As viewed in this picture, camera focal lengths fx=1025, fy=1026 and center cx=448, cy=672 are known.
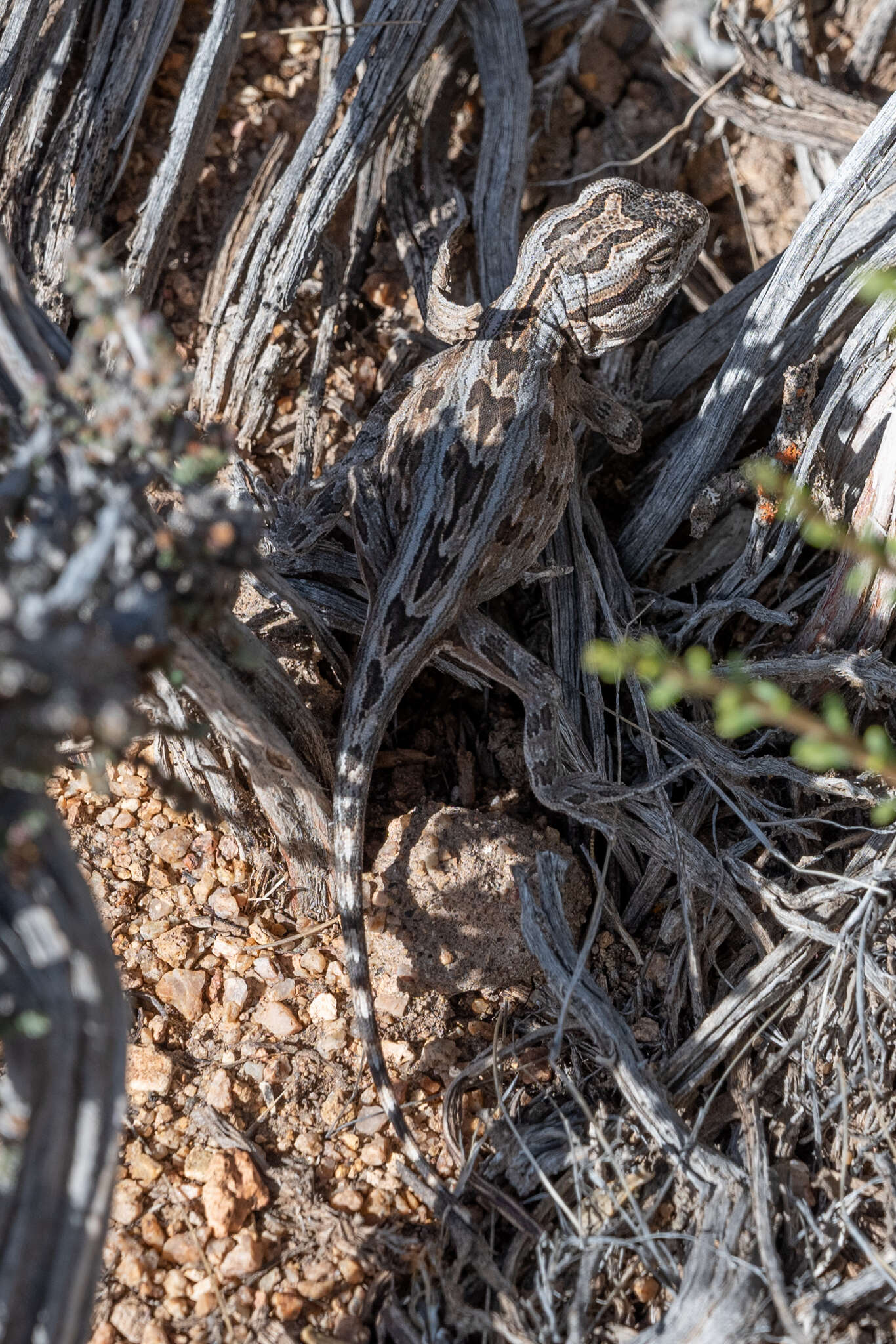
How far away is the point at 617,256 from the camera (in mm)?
3895

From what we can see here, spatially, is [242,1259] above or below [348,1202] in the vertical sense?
above

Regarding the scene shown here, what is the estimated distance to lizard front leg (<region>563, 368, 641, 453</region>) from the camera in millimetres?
3904

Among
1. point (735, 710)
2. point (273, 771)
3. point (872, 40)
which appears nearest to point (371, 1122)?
point (273, 771)

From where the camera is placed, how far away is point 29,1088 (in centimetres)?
191

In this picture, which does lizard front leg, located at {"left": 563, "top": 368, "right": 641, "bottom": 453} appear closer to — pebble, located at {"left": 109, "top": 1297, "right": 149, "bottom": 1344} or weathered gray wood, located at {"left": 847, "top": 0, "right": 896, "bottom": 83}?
weathered gray wood, located at {"left": 847, "top": 0, "right": 896, "bottom": 83}

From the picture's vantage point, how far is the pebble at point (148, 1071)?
3.02 metres

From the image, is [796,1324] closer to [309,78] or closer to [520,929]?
[520,929]

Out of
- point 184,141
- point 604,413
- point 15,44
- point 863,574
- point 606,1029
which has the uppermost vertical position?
point 15,44

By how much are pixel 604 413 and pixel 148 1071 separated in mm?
2777

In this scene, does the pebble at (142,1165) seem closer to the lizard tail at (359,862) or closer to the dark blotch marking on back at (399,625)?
the lizard tail at (359,862)

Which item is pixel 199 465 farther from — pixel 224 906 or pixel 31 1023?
pixel 224 906

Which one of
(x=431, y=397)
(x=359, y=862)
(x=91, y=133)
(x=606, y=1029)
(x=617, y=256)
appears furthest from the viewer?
(x=91, y=133)

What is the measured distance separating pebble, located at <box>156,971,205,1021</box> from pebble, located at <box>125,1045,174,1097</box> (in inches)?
6.2

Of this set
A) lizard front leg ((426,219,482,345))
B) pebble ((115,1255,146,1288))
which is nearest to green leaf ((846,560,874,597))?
lizard front leg ((426,219,482,345))
